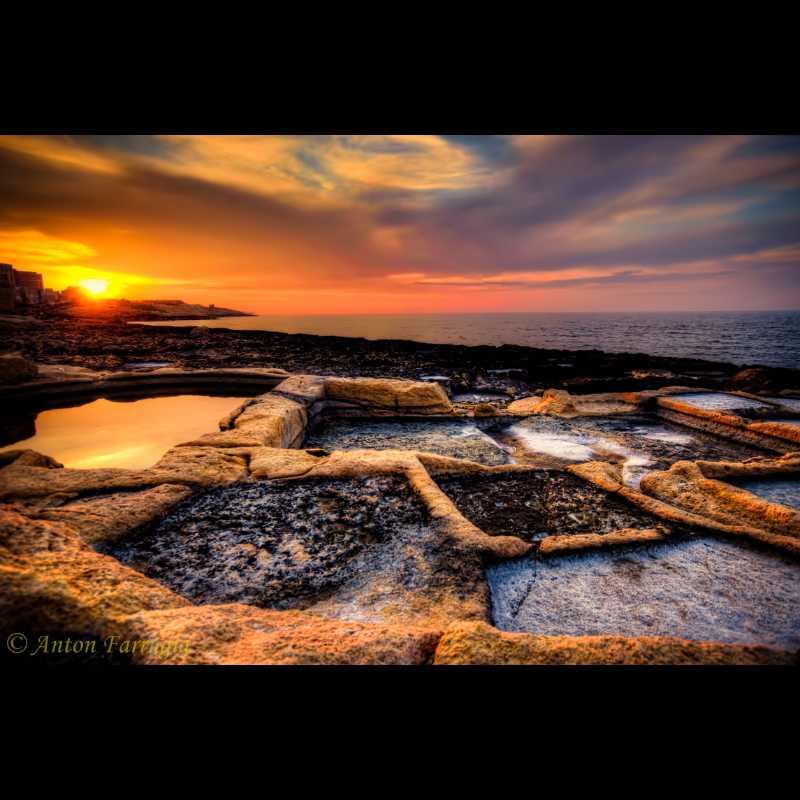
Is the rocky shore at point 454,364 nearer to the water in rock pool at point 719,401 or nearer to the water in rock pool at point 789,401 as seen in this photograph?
the water in rock pool at point 789,401

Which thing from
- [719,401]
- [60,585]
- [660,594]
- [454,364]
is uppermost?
[454,364]

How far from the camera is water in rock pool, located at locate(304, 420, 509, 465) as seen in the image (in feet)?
15.6

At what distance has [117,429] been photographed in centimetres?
532

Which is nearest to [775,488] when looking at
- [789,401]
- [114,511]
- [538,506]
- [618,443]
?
[618,443]

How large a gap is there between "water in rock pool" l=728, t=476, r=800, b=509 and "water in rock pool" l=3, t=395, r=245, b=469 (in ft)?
19.1

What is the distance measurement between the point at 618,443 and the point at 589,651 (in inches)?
180

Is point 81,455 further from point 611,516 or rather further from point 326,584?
point 611,516

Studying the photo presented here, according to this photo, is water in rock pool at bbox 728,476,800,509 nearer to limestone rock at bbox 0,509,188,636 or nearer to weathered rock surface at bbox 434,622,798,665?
weathered rock surface at bbox 434,622,798,665

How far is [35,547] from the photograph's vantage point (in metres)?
1.80

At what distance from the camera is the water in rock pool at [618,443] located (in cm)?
456

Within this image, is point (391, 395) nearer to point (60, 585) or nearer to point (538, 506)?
point (538, 506)

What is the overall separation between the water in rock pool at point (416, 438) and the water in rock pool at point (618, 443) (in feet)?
1.45
